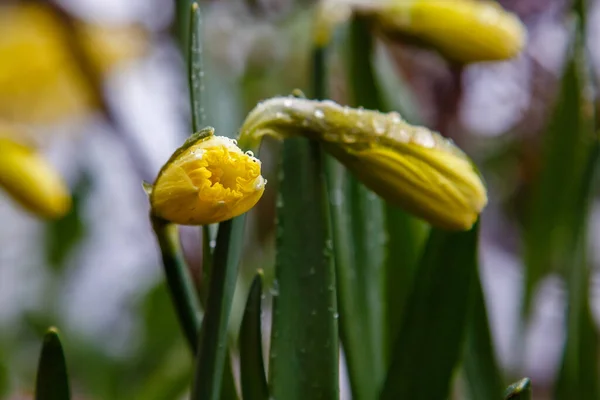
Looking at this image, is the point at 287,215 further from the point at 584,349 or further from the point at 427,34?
the point at 584,349

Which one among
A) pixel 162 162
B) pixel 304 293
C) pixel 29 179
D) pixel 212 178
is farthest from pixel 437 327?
pixel 162 162

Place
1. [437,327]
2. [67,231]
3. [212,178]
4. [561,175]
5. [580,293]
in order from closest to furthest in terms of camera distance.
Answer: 1. [212,178]
2. [437,327]
3. [580,293]
4. [561,175]
5. [67,231]

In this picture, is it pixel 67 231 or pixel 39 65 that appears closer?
pixel 67 231

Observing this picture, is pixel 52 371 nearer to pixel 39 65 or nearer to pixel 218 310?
pixel 218 310

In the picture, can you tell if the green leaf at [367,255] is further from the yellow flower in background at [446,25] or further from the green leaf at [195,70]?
the green leaf at [195,70]

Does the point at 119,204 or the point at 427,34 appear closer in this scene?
the point at 427,34

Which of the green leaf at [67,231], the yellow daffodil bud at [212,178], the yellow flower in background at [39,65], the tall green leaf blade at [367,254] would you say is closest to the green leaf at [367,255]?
the tall green leaf blade at [367,254]

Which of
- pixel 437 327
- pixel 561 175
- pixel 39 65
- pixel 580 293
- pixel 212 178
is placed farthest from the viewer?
pixel 39 65

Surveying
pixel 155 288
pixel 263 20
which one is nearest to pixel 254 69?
pixel 263 20
